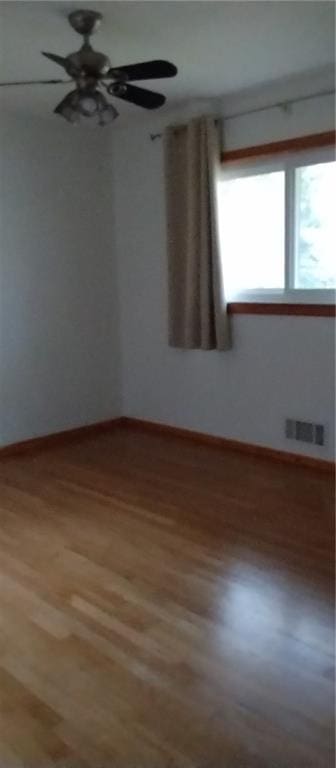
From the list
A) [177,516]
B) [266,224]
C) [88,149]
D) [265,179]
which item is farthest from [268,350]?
[88,149]

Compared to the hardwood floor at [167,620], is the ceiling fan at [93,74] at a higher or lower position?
higher

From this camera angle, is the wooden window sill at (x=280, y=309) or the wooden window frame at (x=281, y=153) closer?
the wooden window frame at (x=281, y=153)

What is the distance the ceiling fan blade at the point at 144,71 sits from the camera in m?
2.74

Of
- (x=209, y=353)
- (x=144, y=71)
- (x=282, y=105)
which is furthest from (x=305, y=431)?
(x=144, y=71)

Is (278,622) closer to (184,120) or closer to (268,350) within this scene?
(268,350)

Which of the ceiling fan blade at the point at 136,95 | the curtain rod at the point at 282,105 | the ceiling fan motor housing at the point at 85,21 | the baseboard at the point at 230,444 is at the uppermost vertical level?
the ceiling fan motor housing at the point at 85,21

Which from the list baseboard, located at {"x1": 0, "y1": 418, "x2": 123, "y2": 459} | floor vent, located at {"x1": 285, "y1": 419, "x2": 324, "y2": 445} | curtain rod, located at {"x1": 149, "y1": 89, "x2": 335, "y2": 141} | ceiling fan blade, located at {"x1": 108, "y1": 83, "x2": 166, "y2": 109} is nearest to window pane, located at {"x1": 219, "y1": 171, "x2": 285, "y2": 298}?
curtain rod, located at {"x1": 149, "y1": 89, "x2": 335, "y2": 141}

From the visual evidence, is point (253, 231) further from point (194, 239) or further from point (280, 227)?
point (194, 239)

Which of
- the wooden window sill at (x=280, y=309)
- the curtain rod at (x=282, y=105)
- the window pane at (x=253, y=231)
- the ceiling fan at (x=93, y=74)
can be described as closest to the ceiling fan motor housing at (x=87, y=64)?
the ceiling fan at (x=93, y=74)

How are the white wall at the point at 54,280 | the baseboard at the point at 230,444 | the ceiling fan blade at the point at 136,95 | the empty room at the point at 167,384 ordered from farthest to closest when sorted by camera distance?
the white wall at the point at 54,280 < the baseboard at the point at 230,444 < the ceiling fan blade at the point at 136,95 < the empty room at the point at 167,384

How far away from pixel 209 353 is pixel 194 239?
0.81m

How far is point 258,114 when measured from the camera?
13.3 ft

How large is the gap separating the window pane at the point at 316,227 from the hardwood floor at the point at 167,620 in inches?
49.0

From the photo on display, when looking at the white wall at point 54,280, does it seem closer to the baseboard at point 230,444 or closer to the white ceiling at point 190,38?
the baseboard at point 230,444
